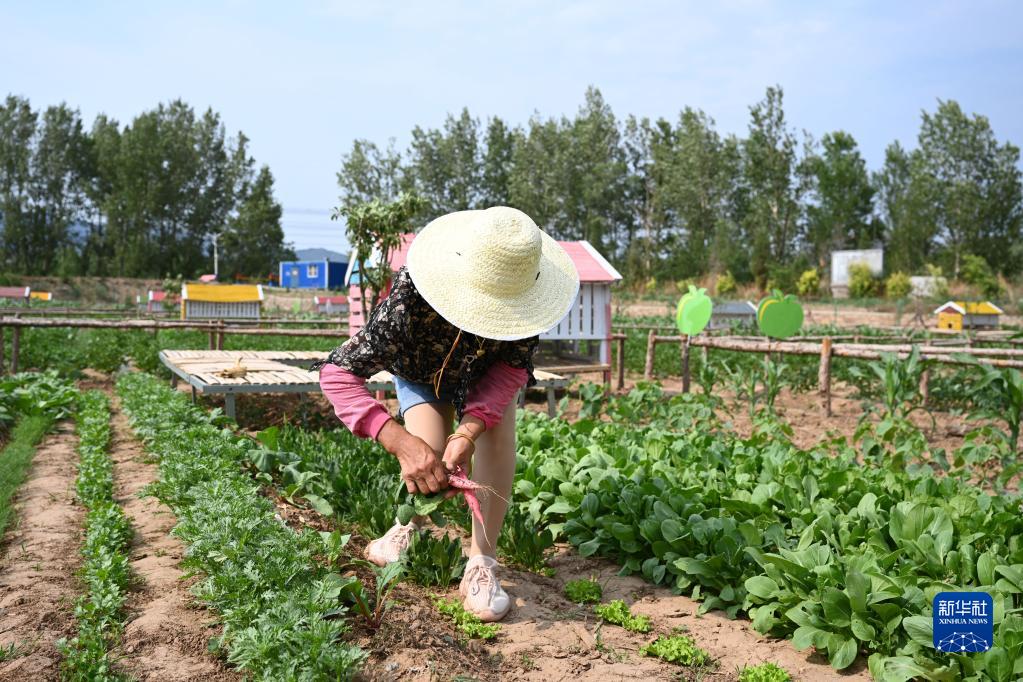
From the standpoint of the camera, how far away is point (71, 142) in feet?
169

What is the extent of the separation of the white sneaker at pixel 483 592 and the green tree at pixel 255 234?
5434 centimetres

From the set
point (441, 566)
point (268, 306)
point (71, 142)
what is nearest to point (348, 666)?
point (441, 566)

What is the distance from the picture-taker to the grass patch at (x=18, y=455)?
4.20 m

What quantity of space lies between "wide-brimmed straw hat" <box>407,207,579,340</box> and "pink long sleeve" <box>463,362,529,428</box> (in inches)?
11.7

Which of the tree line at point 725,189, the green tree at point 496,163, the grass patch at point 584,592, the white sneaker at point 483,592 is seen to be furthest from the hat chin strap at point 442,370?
the green tree at point 496,163

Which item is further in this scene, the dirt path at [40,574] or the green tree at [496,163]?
the green tree at [496,163]

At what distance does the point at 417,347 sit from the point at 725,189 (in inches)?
1927

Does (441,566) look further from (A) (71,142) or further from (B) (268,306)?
(A) (71,142)

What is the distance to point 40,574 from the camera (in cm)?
318

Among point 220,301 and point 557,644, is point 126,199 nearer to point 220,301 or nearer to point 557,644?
point 220,301

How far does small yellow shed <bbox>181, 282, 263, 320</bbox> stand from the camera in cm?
2334

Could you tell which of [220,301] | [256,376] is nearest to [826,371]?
[256,376]

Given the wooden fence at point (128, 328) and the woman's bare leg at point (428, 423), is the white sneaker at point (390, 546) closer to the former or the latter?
the woman's bare leg at point (428, 423)

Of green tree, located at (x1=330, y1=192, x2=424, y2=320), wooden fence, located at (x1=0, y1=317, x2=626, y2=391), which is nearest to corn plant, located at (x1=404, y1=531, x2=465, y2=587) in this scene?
green tree, located at (x1=330, y1=192, x2=424, y2=320)
